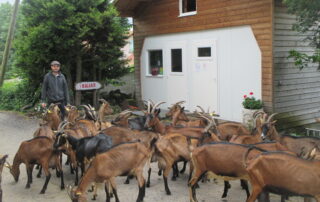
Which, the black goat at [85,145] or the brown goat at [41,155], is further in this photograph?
the brown goat at [41,155]

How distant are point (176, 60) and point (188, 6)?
2.03 m

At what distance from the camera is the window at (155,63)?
14795mm

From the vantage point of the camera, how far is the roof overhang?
1466 cm

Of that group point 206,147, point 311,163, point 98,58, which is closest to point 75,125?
point 206,147

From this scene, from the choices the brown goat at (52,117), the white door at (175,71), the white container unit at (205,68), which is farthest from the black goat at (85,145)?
the white door at (175,71)

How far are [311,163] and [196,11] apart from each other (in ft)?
28.1

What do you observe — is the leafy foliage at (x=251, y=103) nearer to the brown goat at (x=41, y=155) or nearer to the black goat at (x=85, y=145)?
the black goat at (x=85, y=145)

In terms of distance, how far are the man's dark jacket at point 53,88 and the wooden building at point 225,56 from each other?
498 centimetres

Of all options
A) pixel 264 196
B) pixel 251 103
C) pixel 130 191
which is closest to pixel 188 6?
pixel 251 103

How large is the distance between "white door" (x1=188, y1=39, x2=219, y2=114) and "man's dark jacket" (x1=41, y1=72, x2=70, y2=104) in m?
4.79

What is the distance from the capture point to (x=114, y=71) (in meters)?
16.3

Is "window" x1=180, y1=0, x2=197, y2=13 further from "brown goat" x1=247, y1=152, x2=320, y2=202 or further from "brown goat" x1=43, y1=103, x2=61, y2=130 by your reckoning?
"brown goat" x1=247, y1=152, x2=320, y2=202

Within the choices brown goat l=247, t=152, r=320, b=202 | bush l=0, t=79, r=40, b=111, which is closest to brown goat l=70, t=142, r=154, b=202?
brown goat l=247, t=152, r=320, b=202

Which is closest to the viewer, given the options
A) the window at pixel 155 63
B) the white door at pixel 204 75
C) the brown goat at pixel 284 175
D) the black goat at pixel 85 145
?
the brown goat at pixel 284 175
